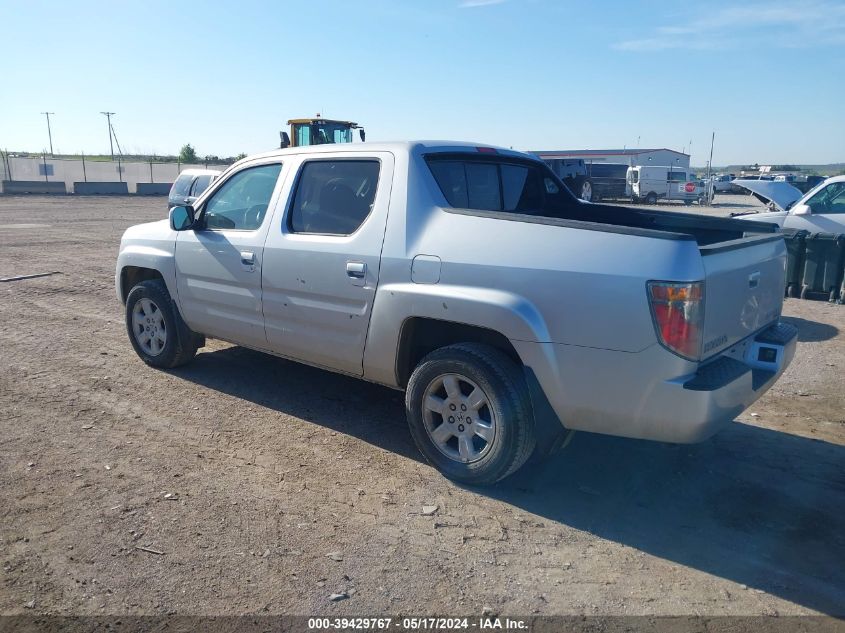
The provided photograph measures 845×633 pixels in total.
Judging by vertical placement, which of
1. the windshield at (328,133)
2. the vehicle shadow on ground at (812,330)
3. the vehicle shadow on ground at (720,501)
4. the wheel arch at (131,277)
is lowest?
the vehicle shadow on ground at (720,501)

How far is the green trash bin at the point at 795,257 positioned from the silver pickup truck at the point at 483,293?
5747 mm

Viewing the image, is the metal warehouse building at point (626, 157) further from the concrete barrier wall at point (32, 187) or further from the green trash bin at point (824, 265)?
the green trash bin at point (824, 265)

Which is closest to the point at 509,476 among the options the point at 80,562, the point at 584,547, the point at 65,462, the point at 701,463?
the point at 584,547

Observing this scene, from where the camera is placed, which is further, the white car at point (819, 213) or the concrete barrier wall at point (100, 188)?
the concrete barrier wall at point (100, 188)

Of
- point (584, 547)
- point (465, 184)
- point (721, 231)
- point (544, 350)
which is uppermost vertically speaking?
point (465, 184)

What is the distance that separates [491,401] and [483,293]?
0.60m

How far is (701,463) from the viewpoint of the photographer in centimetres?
459

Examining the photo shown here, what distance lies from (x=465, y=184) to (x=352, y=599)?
2.80 m

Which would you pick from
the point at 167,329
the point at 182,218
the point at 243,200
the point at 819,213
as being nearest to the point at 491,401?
the point at 243,200

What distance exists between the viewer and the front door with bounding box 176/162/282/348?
17.3 ft

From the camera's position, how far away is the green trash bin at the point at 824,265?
970cm

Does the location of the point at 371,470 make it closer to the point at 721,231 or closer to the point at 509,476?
the point at 509,476

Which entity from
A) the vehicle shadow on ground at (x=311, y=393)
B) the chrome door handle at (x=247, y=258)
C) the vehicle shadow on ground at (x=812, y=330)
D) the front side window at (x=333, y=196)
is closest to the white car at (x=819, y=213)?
the vehicle shadow on ground at (x=812, y=330)

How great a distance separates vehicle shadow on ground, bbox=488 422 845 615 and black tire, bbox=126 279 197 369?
10.5ft
